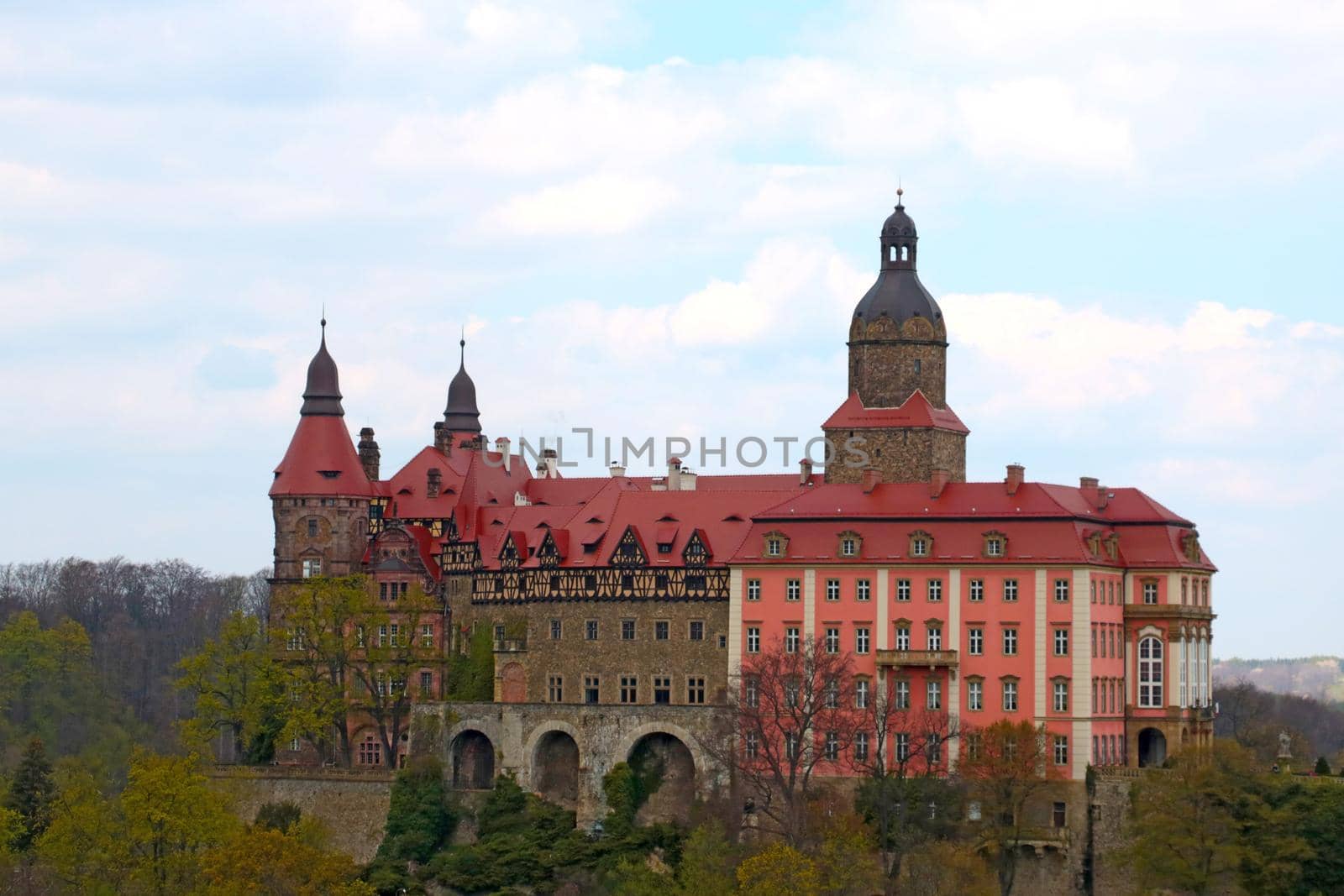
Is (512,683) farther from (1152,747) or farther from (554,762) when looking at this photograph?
(1152,747)

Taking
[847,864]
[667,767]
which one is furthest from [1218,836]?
[667,767]

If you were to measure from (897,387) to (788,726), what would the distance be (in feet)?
49.1

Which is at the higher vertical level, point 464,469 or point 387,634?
point 464,469

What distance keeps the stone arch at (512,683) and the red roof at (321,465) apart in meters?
10.7

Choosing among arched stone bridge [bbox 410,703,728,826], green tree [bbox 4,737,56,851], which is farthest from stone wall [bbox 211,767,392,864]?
green tree [bbox 4,737,56,851]

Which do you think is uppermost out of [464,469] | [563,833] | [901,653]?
[464,469]

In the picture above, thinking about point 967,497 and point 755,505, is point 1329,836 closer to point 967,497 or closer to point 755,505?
point 967,497

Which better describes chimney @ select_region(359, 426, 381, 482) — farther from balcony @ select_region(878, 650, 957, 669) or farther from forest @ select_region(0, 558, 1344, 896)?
balcony @ select_region(878, 650, 957, 669)

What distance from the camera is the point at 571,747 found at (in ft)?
321

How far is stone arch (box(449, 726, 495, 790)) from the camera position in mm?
99250

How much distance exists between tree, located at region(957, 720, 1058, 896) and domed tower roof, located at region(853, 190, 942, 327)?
18333 mm

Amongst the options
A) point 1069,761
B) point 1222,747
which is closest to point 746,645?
point 1069,761

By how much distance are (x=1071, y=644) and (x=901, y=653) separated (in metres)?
5.62

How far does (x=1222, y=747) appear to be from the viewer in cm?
8350
